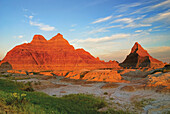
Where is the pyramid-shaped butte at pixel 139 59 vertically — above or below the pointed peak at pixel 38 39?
below

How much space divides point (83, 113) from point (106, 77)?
1133 inches

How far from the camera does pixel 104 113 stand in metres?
9.04

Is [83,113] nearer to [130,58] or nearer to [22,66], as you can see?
[22,66]

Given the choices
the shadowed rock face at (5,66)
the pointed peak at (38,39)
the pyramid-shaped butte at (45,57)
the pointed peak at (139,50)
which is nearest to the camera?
the shadowed rock face at (5,66)

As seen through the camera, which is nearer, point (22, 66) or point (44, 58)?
point (22, 66)

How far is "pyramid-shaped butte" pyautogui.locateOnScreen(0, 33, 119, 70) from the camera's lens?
10138 cm

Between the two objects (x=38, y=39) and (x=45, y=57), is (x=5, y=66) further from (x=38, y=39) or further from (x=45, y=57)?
(x=38, y=39)

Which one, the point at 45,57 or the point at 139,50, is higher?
the point at 139,50

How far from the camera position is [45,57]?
11306 cm

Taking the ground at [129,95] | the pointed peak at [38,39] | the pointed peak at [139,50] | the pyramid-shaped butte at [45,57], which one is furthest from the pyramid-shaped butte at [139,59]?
the ground at [129,95]

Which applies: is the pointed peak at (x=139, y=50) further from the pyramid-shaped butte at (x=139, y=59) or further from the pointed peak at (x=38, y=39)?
the pointed peak at (x=38, y=39)

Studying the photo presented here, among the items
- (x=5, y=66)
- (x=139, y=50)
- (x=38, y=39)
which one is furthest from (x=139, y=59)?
(x=5, y=66)

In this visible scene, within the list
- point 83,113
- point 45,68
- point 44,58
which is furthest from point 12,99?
point 44,58

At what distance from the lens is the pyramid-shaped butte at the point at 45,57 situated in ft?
333
